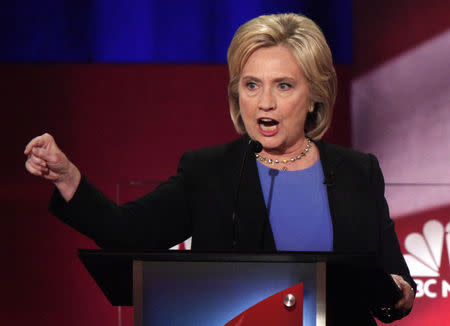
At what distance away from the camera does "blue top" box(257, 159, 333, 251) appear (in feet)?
5.72

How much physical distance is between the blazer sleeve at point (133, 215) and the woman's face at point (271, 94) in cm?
21

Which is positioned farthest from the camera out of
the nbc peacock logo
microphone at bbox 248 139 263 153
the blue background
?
the blue background

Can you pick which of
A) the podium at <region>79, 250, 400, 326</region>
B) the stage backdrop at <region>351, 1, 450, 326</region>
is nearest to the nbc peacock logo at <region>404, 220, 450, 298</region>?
the stage backdrop at <region>351, 1, 450, 326</region>

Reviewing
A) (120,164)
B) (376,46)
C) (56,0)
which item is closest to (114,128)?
(120,164)

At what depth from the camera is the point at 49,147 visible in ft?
4.61

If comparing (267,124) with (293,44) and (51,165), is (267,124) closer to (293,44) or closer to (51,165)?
(293,44)

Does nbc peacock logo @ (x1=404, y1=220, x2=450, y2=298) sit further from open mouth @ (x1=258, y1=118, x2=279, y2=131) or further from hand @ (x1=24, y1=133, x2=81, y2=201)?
hand @ (x1=24, y1=133, x2=81, y2=201)

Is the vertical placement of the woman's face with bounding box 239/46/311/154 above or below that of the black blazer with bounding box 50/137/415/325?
above

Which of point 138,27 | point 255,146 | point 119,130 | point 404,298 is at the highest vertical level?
point 138,27

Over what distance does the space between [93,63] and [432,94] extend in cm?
141

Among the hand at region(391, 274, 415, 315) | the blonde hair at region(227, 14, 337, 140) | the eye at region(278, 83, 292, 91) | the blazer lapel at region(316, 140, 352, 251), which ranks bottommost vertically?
the hand at region(391, 274, 415, 315)

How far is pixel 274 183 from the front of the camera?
1.84 metres

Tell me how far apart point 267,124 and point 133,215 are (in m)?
0.44

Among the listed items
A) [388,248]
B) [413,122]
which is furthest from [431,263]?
[388,248]
